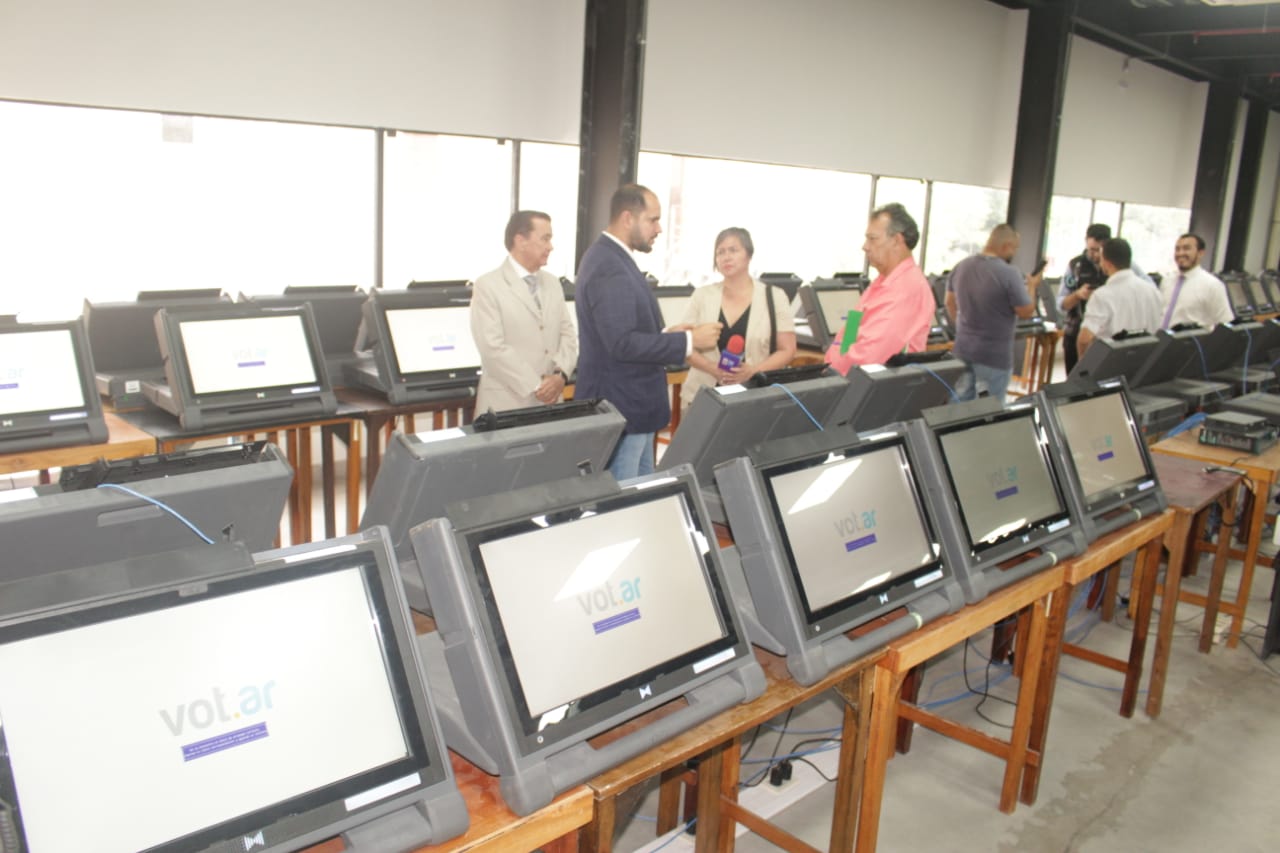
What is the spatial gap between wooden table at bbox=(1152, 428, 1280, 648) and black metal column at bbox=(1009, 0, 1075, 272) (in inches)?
263

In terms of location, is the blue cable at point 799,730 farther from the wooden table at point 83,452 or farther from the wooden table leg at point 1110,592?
the wooden table at point 83,452

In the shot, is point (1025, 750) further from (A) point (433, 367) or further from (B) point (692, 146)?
(B) point (692, 146)

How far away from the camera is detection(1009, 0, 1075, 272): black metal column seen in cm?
987

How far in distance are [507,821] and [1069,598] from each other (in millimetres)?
2028

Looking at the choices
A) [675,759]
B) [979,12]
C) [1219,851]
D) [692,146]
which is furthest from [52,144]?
[979,12]

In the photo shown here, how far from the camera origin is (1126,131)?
41.1 feet

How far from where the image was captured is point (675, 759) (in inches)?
61.0

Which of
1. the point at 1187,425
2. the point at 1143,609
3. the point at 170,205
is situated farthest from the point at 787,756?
the point at 170,205

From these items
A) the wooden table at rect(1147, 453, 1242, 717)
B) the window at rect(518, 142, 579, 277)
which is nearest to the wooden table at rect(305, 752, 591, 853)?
the wooden table at rect(1147, 453, 1242, 717)

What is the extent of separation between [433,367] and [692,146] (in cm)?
391

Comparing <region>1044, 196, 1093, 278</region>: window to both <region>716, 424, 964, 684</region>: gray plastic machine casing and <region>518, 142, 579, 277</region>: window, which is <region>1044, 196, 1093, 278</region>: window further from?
<region>716, 424, 964, 684</region>: gray plastic machine casing

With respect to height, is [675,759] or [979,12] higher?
[979,12]

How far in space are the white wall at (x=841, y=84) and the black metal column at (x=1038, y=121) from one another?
0.30m

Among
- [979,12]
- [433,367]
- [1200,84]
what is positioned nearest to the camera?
[433,367]
